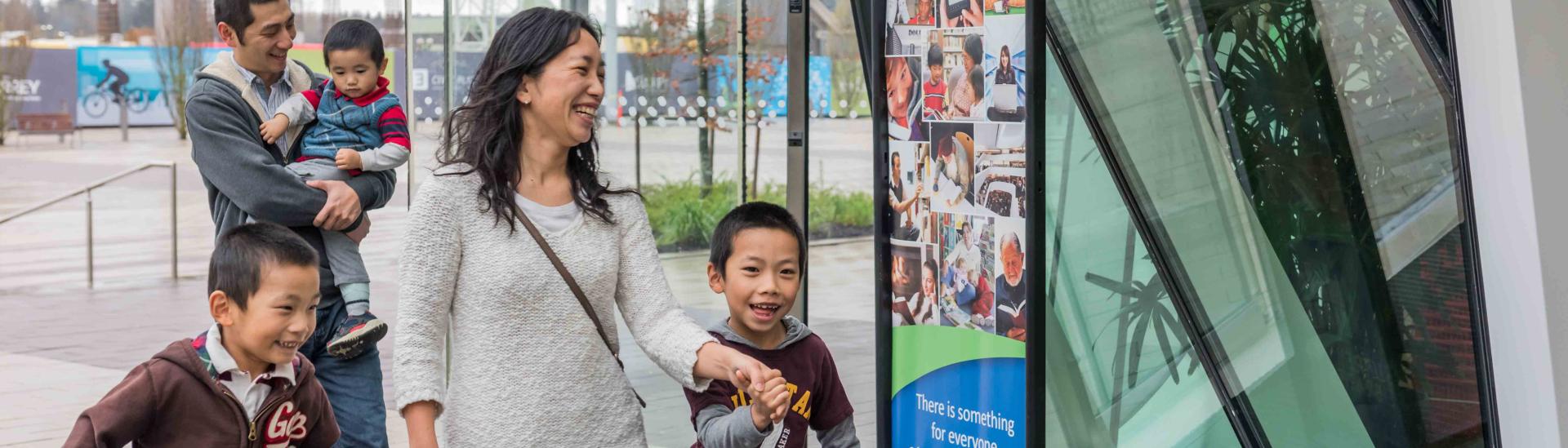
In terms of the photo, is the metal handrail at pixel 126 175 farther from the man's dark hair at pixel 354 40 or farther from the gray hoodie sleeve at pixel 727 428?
the gray hoodie sleeve at pixel 727 428

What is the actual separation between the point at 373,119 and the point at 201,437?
4.12 feet

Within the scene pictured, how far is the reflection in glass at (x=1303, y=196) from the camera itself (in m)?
4.02

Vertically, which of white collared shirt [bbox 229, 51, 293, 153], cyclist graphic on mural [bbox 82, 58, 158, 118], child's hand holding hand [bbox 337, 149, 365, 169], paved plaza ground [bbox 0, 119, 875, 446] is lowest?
paved plaza ground [bbox 0, 119, 875, 446]

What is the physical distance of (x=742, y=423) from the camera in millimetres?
2965

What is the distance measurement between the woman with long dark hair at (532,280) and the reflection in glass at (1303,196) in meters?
1.84

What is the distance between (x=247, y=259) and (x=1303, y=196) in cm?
261

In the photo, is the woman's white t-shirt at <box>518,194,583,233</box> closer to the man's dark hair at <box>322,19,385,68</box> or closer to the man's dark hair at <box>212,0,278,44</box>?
the man's dark hair at <box>212,0,278,44</box>

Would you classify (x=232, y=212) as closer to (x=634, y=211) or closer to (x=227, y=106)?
(x=227, y=106)

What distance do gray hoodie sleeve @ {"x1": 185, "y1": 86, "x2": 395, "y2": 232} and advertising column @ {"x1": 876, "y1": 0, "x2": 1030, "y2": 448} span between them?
5.27ft

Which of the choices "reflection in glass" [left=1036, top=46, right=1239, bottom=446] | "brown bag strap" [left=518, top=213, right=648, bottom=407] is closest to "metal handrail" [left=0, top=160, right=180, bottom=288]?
"reflection in glass" [left=1036, top=46, right=1239, bottom=446]

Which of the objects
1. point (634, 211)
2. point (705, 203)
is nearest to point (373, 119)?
point (634, 211)

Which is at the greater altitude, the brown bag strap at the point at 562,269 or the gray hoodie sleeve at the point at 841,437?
the brown bag strap at the point at 562,269

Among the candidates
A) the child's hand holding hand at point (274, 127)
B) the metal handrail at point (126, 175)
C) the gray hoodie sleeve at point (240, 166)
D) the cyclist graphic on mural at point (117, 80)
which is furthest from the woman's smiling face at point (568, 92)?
the cyclist graphic on mural at point (117, 80)

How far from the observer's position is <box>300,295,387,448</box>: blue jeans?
3492mm
